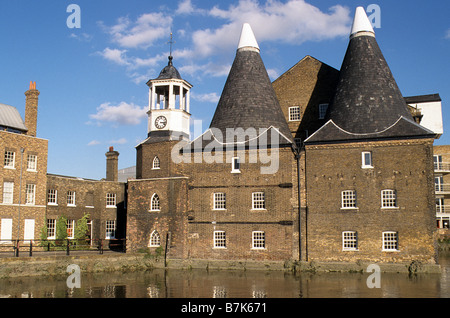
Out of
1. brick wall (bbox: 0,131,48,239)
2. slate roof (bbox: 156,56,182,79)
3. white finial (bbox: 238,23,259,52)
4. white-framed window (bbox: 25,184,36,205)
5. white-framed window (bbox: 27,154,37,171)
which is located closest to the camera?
brick wall (bbox: 0,131,48,239)

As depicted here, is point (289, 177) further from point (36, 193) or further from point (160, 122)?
point (36, 193)

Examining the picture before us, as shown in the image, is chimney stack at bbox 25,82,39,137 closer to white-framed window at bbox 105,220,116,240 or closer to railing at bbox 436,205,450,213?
white-framed window at bbox 105,220,116,240

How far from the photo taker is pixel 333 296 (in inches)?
675

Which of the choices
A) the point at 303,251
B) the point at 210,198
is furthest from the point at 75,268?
the point at 303,251

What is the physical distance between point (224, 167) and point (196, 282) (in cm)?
835

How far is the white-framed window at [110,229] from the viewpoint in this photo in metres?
34.7

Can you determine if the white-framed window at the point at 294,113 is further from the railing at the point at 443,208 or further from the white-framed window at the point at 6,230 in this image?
the railing at the point at 443,208

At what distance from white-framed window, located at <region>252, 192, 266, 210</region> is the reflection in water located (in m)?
3.98

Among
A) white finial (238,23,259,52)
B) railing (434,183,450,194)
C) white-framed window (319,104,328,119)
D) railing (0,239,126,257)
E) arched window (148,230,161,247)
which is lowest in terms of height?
railing (0,239,126,257)

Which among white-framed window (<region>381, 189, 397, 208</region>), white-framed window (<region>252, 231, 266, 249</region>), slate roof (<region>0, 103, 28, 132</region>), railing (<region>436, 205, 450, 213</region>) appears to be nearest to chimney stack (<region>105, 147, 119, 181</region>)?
slate roof (<region>0, 103, 28, 132</region>)

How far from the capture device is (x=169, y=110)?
30.8m

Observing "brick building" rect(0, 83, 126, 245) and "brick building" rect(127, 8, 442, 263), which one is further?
"brick building" rect(0, 83, 126, 245)

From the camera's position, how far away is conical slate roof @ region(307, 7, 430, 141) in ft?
84.4
